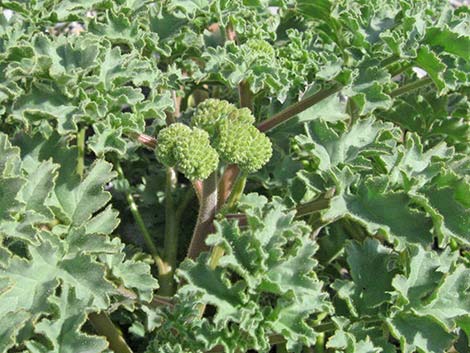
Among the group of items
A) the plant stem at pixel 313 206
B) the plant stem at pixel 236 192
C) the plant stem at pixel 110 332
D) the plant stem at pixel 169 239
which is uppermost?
the plant stem at pixel 313 206

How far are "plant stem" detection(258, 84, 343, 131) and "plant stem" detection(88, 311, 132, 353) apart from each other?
759 millimetres

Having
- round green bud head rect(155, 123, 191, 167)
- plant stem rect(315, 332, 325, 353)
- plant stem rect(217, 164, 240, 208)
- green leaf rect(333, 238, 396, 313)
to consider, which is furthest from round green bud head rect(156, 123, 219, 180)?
plant stem rect(315, 332, 325, 353)

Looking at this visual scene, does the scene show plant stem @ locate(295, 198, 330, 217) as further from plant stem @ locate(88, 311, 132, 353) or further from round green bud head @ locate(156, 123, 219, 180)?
plant stem @ locate(88, 311, 132, 353)

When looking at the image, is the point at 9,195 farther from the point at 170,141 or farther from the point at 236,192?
the point at 236,192

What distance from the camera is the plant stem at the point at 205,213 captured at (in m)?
2.12

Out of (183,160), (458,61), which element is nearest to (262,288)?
(183,160)

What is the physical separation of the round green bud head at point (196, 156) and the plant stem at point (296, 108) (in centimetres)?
39

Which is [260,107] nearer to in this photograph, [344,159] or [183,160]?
[344,159]

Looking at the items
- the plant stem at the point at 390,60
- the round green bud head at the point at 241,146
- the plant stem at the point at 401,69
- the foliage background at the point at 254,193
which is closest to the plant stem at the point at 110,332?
the foliage background at the point at 254,193

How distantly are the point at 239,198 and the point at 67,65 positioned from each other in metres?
0.64

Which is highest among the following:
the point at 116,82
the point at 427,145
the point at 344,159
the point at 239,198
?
the point at 116,82

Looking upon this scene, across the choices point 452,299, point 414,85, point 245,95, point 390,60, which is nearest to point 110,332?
point 245,95

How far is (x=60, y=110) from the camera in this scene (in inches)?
82.3

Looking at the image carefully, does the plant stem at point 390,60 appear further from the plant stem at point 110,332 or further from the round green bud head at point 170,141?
the plant stem at point 110,332
